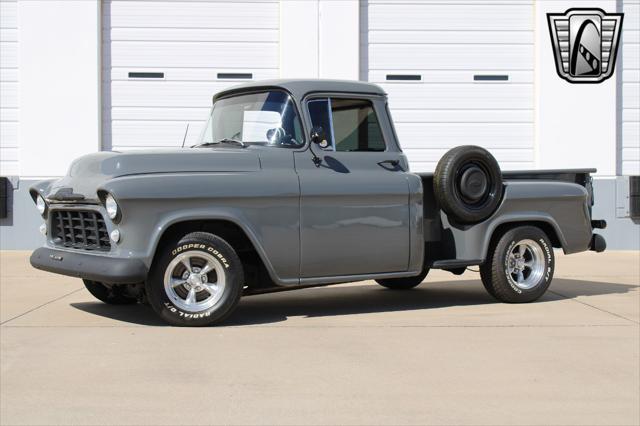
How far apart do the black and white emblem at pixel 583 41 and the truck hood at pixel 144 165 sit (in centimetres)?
1121

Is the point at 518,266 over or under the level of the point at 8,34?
under

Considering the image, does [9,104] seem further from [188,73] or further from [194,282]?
[194,282]

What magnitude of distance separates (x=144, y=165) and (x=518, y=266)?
12.8ft

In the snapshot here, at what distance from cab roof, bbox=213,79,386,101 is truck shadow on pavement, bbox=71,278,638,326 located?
198 cm

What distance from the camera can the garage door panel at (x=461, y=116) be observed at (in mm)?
16969

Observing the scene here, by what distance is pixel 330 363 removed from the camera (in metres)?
5.71

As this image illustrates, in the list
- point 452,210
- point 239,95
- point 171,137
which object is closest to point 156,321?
point 239,95

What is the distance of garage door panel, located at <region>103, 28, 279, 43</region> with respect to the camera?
16.7m

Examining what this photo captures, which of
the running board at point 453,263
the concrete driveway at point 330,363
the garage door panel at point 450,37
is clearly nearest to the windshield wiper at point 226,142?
the concrete driveway at point 330,363

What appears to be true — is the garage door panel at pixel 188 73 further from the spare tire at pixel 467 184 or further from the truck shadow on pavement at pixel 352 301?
the spare tire at pixel 467 184

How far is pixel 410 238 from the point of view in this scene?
7902 mm

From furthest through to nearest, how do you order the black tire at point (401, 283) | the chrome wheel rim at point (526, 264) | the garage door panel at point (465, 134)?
1. the garage door panel at point (465, 134)
2. the black tire at point (401, 283)
3. the chrome wheel rim at point (526, 264)

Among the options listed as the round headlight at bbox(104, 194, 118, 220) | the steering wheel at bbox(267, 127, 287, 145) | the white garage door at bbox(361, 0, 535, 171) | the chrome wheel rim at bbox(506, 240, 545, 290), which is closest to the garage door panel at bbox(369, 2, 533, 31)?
the white garage door at bbox(361, 0, 535, 171)

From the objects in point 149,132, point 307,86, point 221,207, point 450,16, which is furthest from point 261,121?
point 450,16
